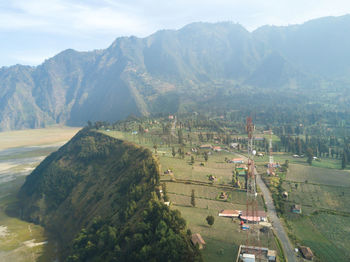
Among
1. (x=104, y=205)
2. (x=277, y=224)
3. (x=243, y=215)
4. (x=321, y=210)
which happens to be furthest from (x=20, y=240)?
(x=321, y=210)

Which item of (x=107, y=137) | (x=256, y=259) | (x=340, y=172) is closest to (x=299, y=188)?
(x=340, y=172)

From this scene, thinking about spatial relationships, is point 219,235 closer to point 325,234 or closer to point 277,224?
point 277,224

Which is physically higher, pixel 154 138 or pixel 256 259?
pixel 154 138

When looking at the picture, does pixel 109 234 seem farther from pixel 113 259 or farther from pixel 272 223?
pixel 272 223

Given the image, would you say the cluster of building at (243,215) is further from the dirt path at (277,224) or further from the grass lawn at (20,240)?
the grass lawn at (20,240)

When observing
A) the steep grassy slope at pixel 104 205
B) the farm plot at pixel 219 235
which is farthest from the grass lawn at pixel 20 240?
the farm plot at pixel 219 235

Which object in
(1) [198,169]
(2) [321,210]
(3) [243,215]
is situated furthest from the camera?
(1) [198,169]
